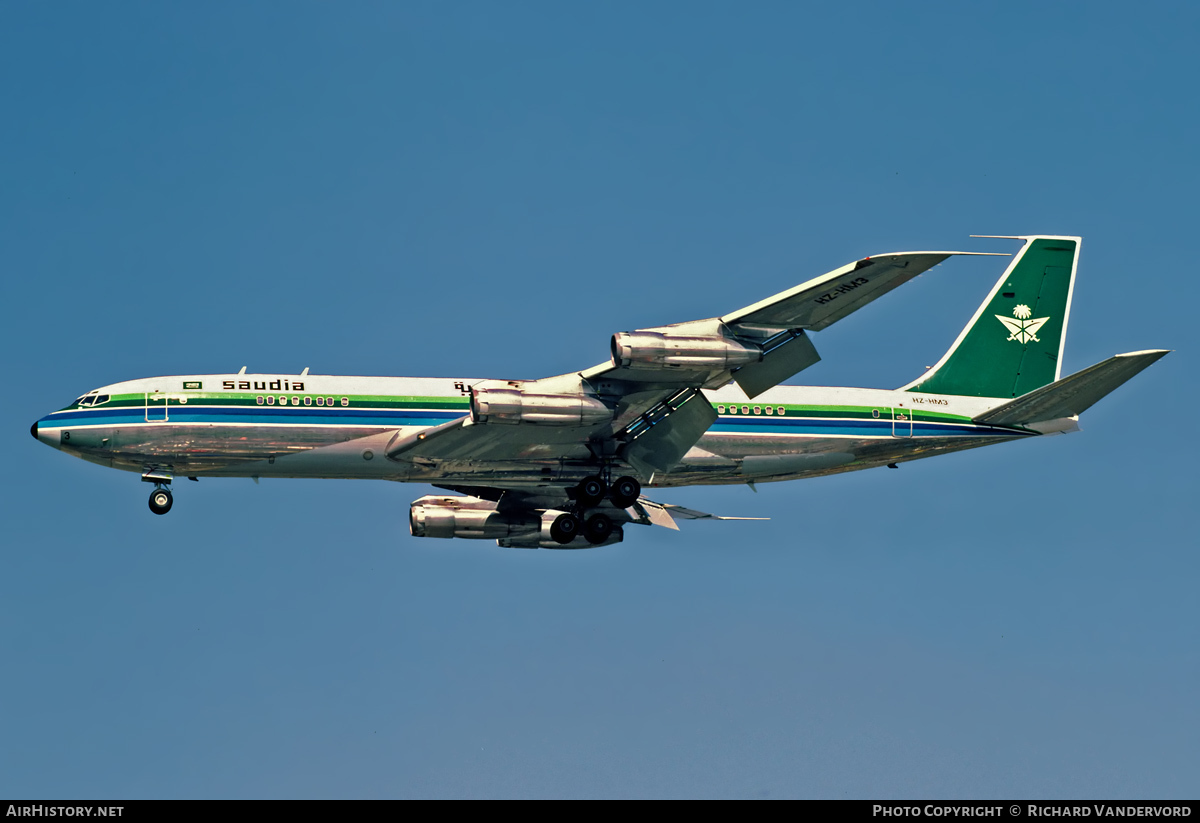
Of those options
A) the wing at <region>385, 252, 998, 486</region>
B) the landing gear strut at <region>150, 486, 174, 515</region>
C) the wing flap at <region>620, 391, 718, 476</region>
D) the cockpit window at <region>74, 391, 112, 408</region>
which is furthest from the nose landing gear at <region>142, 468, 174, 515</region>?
the wing flap at <region>620, 391, 718, 476</region>

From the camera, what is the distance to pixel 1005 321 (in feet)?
179

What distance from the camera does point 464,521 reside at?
53.1 metres

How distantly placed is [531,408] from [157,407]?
13.7 meters

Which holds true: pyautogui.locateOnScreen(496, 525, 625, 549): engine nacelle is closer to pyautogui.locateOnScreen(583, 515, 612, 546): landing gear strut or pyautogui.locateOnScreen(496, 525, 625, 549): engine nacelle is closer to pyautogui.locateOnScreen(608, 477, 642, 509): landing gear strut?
pyautogui.locateOnScreen(583, 515, 612, 546): landing gear strut

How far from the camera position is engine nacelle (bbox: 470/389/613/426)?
40.8 metres

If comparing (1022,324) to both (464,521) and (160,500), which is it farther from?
(160,500)

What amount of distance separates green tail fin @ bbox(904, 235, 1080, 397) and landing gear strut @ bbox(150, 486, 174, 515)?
25.9 metres

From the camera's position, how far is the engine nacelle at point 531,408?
134 ft

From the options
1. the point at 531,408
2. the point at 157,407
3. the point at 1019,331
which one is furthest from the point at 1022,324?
the point at 157,407

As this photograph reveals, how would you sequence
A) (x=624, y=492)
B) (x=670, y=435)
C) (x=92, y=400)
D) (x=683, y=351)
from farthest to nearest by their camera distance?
(x=92, y=400)
(x=624, y=492)
(x=670, y=435)
(x=683, y=351)

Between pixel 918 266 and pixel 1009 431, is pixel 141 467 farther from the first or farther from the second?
pixel 1009 431

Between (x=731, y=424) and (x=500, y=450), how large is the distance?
891cm

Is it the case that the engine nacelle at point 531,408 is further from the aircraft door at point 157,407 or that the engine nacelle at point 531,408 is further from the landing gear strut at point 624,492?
the aircraft door at point 157,407

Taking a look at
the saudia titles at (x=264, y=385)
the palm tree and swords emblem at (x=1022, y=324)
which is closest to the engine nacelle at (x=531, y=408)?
the saudia titles at (x=264, y=385)
